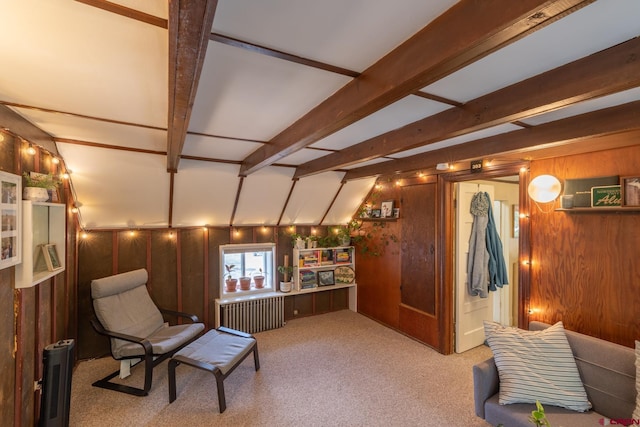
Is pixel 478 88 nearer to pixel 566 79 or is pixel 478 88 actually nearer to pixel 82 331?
pixel 566 79

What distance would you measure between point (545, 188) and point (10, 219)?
3.95 m

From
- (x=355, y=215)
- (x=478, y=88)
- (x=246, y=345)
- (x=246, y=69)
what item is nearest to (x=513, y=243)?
(x=355, y=215)

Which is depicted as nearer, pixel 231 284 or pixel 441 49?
pixel 441 49

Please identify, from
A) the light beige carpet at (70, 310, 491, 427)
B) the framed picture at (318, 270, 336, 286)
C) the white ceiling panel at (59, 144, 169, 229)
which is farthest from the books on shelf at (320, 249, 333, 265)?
the white ceiling panel at (59, 144, 169, 229)

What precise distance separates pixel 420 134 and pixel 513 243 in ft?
10.8

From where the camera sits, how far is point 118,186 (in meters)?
3.30

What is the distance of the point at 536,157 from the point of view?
270cm

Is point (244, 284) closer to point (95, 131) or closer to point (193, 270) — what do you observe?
point (193, 270)

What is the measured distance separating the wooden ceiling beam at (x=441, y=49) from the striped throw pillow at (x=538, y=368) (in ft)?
6.89

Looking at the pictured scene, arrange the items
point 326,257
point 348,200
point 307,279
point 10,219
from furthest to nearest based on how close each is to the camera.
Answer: point 326,257, point 348,200, point 307,279, point 10,219

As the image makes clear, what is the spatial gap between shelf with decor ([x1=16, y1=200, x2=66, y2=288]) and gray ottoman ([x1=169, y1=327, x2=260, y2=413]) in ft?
4.26

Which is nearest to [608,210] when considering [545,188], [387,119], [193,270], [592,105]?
[545,188]

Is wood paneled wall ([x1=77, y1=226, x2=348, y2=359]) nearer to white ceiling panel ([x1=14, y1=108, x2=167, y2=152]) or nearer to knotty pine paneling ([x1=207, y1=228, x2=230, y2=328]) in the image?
knotty pine paneling ([x1=207, y1=228, x2=230, y2=328])

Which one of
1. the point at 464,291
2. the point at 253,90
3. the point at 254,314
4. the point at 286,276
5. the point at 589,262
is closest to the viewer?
the point at 253,90
